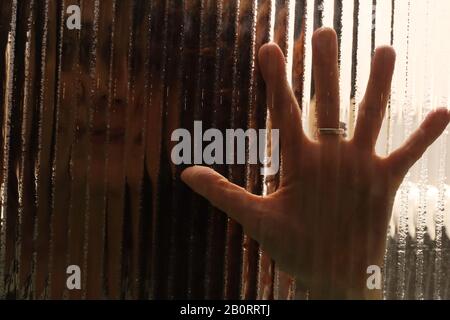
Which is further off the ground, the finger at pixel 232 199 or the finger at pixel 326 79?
the finger at pixel 326 79

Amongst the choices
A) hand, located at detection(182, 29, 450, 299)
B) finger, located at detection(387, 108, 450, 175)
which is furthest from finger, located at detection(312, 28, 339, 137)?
finger, located at detection(387, 108, 450, 175)

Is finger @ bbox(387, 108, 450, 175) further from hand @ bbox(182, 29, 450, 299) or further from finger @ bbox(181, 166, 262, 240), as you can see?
finger @ bbox(181, 166, 262, 240)

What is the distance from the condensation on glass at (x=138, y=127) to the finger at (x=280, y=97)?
0.03m

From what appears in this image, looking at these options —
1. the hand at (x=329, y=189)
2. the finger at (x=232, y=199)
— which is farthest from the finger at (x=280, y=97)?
the finger at (x=232, y=199)

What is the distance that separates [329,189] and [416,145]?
161 millimetres

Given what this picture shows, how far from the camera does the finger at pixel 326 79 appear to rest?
2.70ft

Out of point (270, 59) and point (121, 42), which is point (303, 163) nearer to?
point (270, 59)

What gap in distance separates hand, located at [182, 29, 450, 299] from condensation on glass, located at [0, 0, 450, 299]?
6cm

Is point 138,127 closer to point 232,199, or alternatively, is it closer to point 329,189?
point 232,199

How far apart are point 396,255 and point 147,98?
0.53 m

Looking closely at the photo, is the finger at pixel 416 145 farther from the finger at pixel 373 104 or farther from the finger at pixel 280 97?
the finger at pixel 280 97

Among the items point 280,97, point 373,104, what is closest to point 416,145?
point 373,104

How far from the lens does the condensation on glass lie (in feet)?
2.87

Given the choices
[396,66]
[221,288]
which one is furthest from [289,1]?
[221,288]
